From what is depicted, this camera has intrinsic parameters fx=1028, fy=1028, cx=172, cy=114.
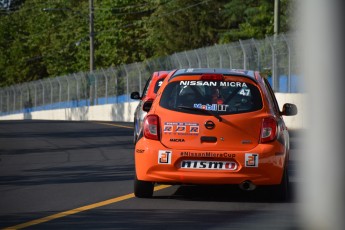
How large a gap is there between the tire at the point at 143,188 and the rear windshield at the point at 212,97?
0.78 meters

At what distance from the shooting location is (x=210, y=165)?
970cm

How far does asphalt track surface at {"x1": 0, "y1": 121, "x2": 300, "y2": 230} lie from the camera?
8.16 m

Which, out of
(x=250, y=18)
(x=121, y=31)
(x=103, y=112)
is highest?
(x=250, y=18)

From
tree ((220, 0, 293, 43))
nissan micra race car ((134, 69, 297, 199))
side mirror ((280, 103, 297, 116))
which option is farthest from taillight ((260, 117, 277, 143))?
tree ((220, 0, 293, 43))

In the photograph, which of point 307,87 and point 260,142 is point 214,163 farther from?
point 307,87

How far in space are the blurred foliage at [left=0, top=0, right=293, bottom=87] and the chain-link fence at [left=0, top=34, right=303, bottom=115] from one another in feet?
25.2

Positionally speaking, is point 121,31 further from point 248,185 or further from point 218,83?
point 248,185

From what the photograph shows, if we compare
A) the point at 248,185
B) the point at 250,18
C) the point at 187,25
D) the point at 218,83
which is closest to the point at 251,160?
the point at 248,185

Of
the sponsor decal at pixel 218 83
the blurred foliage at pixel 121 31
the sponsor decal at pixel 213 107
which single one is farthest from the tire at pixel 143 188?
the blurred foliage at pixel 121 31

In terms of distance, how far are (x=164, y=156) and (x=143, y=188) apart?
0.54m

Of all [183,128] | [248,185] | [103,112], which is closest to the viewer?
[248,185]

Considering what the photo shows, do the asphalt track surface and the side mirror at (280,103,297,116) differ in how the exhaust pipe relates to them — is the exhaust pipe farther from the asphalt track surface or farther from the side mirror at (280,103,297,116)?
the side mirror at (280,103,297,116)

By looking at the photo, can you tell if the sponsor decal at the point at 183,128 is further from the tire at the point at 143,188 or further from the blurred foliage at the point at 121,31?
the blurred foliage at the point at 121,31

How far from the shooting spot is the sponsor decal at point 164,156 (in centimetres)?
979
